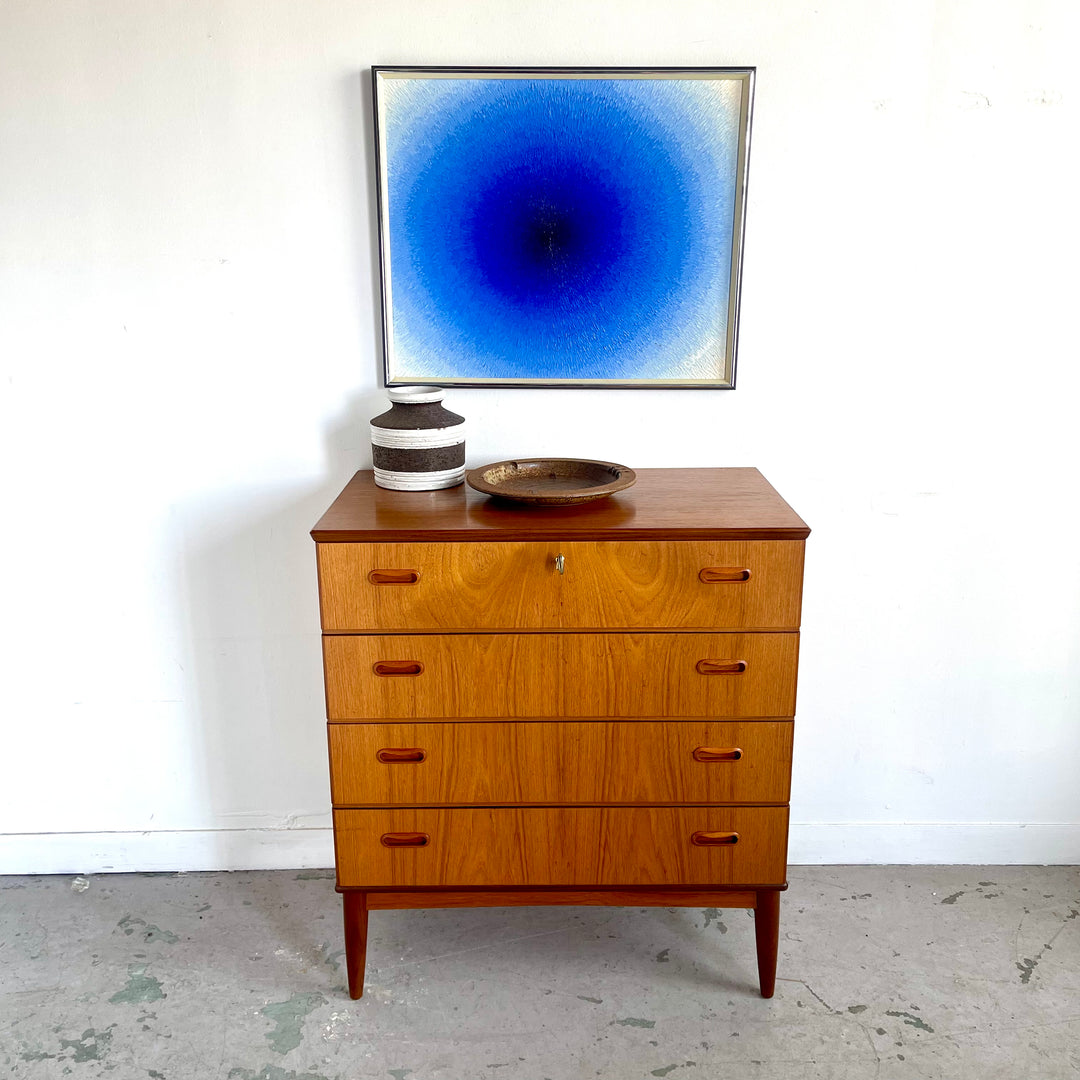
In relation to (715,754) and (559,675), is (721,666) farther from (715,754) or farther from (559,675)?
(559,675)

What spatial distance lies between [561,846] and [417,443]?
0.89 metres

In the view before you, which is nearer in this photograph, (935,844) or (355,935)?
(355,935)

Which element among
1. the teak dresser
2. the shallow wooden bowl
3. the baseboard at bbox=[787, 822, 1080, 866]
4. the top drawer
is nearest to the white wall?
the baseboard at bbox=[787, 822, 1080, 866]

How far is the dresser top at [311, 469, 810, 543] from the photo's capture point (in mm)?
1860

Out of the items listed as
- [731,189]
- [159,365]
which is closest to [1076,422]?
[731,189]

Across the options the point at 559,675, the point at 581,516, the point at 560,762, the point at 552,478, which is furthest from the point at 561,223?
the point at 560,762

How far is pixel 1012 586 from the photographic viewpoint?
95.2 inches

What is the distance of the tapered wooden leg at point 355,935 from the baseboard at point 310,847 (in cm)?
50

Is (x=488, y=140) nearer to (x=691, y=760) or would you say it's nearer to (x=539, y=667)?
(x=539, y=667)

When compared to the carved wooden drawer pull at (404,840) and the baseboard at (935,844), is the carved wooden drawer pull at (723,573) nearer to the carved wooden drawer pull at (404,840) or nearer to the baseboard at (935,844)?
the carved wooden drawer pull at (404,840)

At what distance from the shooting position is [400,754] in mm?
1989

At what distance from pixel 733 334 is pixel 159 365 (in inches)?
51.7

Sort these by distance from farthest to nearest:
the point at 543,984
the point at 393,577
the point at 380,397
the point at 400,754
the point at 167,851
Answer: the point at 167,851
the point at 380,397
the point at 543,984
the point at 400,754
the point at 393,577

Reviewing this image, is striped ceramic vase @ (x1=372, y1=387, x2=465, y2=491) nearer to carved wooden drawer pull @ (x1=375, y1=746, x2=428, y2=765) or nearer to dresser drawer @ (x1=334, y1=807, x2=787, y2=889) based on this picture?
carved wooden drawer pull @ (x1=375, y1=746, x2=428, y2=765)
